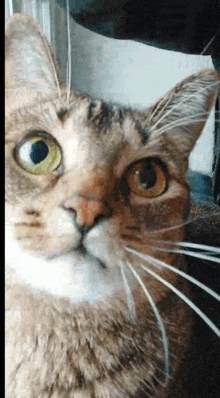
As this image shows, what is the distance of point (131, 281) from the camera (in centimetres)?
54

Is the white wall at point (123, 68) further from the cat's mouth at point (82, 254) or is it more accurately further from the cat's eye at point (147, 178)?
the cat's mouth at point (82, 254)

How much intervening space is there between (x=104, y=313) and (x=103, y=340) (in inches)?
2.0

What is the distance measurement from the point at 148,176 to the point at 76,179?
0.43 ft

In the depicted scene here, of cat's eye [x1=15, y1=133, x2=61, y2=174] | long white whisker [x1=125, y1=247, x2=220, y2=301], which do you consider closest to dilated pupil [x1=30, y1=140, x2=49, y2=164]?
cat's eye [x1=15, y1=133, x2=61, y2=174]

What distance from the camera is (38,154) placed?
1.71ft

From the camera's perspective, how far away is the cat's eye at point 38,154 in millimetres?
517

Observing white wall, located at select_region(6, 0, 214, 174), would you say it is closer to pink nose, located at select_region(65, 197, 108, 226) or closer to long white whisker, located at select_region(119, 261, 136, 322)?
pink nose, located at select_region(65, 197, 108, 226)

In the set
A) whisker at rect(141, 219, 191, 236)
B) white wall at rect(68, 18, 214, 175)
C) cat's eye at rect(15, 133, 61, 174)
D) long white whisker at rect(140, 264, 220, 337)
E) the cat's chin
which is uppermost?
white wall at rect(68, 18, 214, 175)

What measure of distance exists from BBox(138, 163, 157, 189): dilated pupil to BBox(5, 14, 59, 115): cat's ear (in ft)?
0.68

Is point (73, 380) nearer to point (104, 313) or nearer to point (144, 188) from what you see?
point (104, 313)

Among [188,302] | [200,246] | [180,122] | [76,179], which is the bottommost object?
[188,302]

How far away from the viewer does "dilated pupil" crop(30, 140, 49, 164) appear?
1.71 ft

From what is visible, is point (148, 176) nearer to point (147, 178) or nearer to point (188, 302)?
point (147, 178)

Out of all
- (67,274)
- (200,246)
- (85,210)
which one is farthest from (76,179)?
(200,246)
